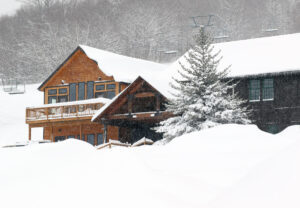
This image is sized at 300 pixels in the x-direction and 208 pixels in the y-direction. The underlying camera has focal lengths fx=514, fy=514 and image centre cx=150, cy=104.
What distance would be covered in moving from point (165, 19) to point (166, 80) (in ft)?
187

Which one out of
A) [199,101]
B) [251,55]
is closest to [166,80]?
[251,55]

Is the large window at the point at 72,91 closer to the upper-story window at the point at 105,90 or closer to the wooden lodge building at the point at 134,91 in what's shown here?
the wooden lodge building at the point at 134,91

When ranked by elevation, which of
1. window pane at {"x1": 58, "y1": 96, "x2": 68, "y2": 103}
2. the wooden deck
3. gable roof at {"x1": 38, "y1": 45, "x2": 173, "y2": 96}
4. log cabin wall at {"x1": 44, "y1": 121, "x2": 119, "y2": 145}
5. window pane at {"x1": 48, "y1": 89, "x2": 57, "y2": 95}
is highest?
gable roof at {"x1": 38, "y1": 45, "x2": 173, "y2": 96}

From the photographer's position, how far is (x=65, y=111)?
113 feet

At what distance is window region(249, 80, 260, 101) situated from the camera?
96.9 ft

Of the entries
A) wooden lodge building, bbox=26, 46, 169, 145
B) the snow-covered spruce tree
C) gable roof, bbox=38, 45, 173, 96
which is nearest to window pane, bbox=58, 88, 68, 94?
wooden lodge building, bbox=26, 46, 169, 145

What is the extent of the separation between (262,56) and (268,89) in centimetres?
283

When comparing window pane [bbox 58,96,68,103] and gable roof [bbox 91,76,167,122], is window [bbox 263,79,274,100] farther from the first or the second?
window pane [bbox 58,96,68,103]

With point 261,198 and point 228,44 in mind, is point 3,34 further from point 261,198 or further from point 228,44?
point 261,198

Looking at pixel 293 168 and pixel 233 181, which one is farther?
pixel 233 181

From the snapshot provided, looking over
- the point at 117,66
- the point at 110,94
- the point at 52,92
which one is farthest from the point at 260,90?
the point at 52,92

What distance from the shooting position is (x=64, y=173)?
1109 cm

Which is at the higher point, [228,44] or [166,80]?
[228,44]

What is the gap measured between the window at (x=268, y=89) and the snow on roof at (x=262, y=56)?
781 millimetres
